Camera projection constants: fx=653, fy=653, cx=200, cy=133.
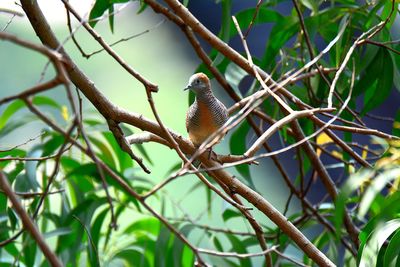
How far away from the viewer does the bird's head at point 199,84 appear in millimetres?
1784

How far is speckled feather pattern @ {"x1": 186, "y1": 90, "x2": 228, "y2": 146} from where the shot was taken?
171cm

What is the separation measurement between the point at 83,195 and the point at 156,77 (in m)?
1.06

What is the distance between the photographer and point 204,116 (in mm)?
1735

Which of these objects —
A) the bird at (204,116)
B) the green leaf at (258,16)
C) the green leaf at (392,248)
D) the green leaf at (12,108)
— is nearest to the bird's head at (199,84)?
the bird at (204,116)

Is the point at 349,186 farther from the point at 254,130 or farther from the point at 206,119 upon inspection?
the point at 254,130

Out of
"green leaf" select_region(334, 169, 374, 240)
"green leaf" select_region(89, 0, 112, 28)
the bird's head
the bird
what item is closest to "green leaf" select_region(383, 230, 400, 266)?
"green leaf" select_region(334, 169, 374, 240)

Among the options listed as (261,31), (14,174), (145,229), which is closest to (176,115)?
(261,31)

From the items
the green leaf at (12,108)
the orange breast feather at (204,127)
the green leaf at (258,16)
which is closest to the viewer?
the orange breast feather at (204,127)

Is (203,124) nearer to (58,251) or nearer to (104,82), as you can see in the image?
(58,251)

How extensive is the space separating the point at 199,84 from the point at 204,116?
11 cm

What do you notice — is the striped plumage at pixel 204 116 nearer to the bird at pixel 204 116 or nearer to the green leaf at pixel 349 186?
the bird at pixel 204 116

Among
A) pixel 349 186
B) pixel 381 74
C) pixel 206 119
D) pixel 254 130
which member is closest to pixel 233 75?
pixel 254 130

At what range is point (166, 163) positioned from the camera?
10.3 ft

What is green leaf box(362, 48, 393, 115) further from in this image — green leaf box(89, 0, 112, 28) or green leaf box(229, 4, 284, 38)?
green leaf box(89, 0, 112, 28)
